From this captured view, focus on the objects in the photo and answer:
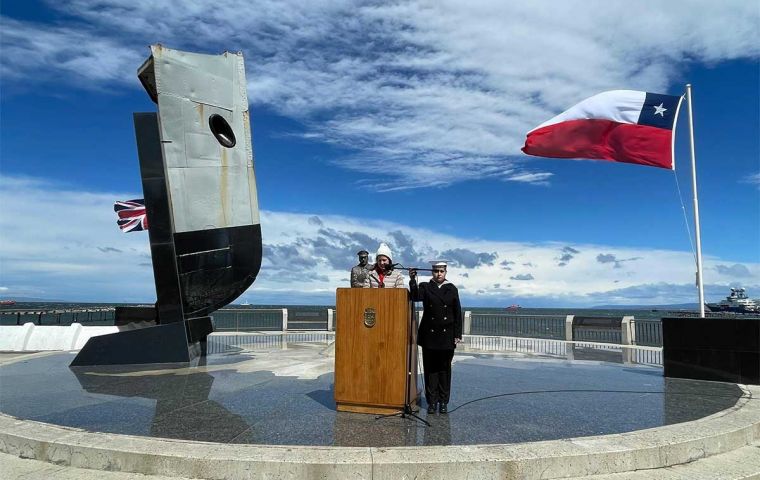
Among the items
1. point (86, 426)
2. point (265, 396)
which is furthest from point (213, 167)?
point (86, 426)

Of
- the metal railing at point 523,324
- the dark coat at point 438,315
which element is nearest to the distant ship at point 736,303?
the metal railing at point 523,324

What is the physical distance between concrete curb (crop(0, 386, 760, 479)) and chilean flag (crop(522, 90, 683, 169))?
5739 mm

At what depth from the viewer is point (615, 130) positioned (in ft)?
30.7

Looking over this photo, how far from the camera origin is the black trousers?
6.12 m

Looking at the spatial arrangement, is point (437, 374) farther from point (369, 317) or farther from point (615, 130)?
point (615, 130)

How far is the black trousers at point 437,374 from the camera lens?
612 centimetres

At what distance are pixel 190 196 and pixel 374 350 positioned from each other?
630cm

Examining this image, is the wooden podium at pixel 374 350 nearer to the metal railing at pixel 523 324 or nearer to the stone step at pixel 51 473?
the stone step at pixel 51 473

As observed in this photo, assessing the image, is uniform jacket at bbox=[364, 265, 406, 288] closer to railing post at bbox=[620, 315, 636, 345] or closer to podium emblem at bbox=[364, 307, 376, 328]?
podium emblem at bbox=[364, 307, 376, 328]

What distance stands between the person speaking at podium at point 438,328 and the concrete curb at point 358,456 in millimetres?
1677

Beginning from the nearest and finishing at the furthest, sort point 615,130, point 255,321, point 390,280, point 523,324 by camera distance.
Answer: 1. point 390,280
2. point 615,130
3. point 523,324
4. point 255,321

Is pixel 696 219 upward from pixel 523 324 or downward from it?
upward

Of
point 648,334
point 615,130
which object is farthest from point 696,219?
point 648,334

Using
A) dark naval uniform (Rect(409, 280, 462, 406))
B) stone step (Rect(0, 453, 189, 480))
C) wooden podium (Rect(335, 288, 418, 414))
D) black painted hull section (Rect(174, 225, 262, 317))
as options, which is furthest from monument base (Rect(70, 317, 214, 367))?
dark naval uniform (Rect(409, 280, 462, 406))
